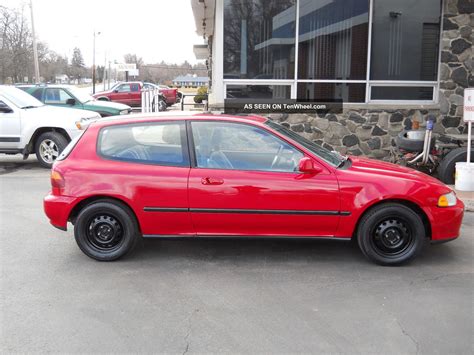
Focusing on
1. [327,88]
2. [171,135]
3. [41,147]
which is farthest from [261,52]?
[171,135]

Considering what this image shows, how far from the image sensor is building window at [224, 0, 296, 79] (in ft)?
35.1

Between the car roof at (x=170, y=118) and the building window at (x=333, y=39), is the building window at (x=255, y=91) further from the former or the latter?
the car roof at (x=170, y=118)

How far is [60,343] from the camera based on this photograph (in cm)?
344

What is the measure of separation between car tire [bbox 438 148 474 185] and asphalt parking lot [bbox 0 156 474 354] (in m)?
3.09

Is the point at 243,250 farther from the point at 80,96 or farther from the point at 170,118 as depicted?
the point at 80,96

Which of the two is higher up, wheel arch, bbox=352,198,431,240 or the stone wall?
the stone wall

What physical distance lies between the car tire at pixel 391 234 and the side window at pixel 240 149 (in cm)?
91

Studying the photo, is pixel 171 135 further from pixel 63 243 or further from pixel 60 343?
pixel 60 343

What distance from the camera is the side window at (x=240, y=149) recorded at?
16.3 feet

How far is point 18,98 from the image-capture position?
11203mm

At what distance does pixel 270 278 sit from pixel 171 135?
1730mm

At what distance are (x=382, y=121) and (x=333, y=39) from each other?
205cm

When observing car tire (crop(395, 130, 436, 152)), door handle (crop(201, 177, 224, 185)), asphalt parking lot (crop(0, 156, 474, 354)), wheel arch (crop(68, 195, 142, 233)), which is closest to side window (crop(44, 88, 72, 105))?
asphalt parking lot (crop(0, 156, 474, 354))

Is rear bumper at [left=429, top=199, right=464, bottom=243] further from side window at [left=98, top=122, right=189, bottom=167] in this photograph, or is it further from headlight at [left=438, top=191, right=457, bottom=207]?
side window at [left=98, top=122, right=189, bottom=167]
